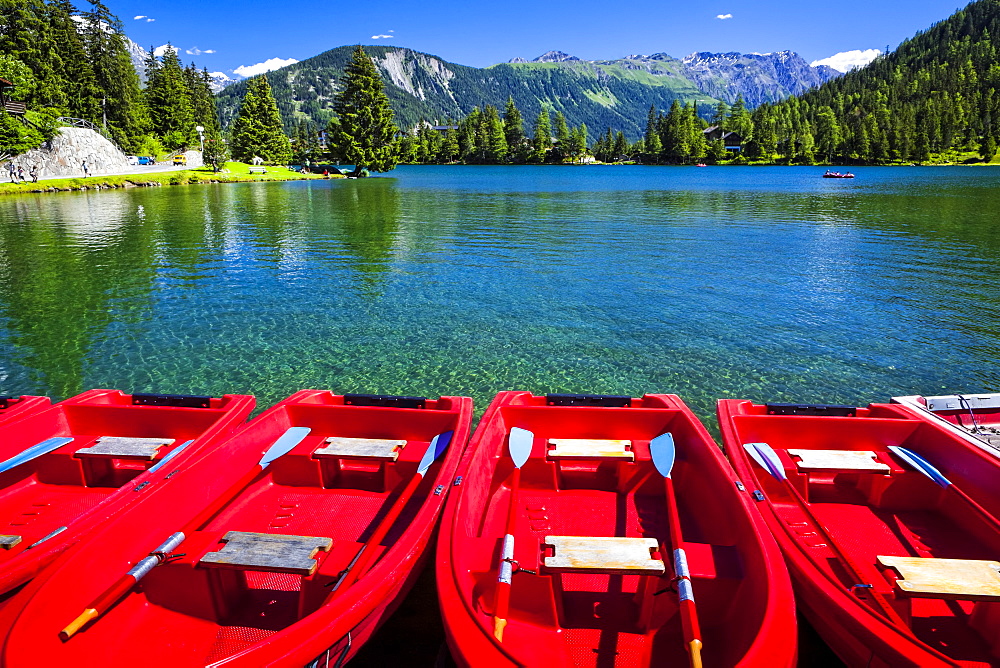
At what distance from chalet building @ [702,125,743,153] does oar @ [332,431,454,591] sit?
202 metres

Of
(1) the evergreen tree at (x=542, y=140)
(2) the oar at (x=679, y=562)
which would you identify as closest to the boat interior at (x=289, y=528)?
(2) the oar at (x=679, y=562)

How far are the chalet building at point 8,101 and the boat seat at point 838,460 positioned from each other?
78209 millimetres

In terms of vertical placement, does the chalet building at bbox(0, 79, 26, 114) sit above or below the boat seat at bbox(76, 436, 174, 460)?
above

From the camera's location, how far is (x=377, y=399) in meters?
6.93

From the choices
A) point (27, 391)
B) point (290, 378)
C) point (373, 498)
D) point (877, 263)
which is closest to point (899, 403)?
point (373, 498)

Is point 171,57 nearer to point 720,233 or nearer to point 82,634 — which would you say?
point 720,233

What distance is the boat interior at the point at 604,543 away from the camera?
4008 millimetres

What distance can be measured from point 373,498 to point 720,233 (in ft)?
101

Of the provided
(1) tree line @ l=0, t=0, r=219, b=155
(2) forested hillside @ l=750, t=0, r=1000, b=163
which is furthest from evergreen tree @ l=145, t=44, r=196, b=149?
(2) forested hillside @ l=750, t=0, r=1000, b=163

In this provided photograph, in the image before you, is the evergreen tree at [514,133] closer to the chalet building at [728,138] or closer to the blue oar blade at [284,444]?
the chalet building at [728,138]

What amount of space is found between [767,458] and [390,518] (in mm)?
4065

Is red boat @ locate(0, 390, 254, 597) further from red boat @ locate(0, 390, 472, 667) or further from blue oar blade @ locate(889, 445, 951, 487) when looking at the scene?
blue oar blade @ locate(889, 445, 951, 487)

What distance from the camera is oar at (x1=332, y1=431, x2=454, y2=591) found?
4.35 meters

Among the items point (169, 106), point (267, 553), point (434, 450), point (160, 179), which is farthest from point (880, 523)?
point (169, 106)
